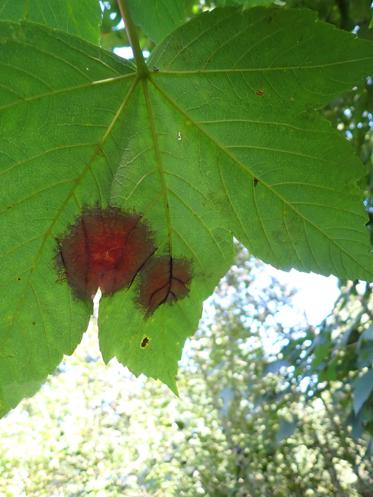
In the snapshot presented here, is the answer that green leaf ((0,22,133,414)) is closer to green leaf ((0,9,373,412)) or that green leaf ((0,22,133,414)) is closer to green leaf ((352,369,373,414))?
green leaf ((0,9,373,412))

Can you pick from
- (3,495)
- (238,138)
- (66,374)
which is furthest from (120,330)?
(66,374)

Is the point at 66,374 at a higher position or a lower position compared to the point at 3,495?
higher

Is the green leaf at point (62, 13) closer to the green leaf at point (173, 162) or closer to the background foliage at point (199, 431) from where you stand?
the green leaf at point (173, 162)

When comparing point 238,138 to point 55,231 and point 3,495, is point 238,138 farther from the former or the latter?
point 3,495

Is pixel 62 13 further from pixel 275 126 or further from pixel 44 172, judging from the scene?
pixel 275 126

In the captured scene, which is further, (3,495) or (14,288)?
(3,495)
